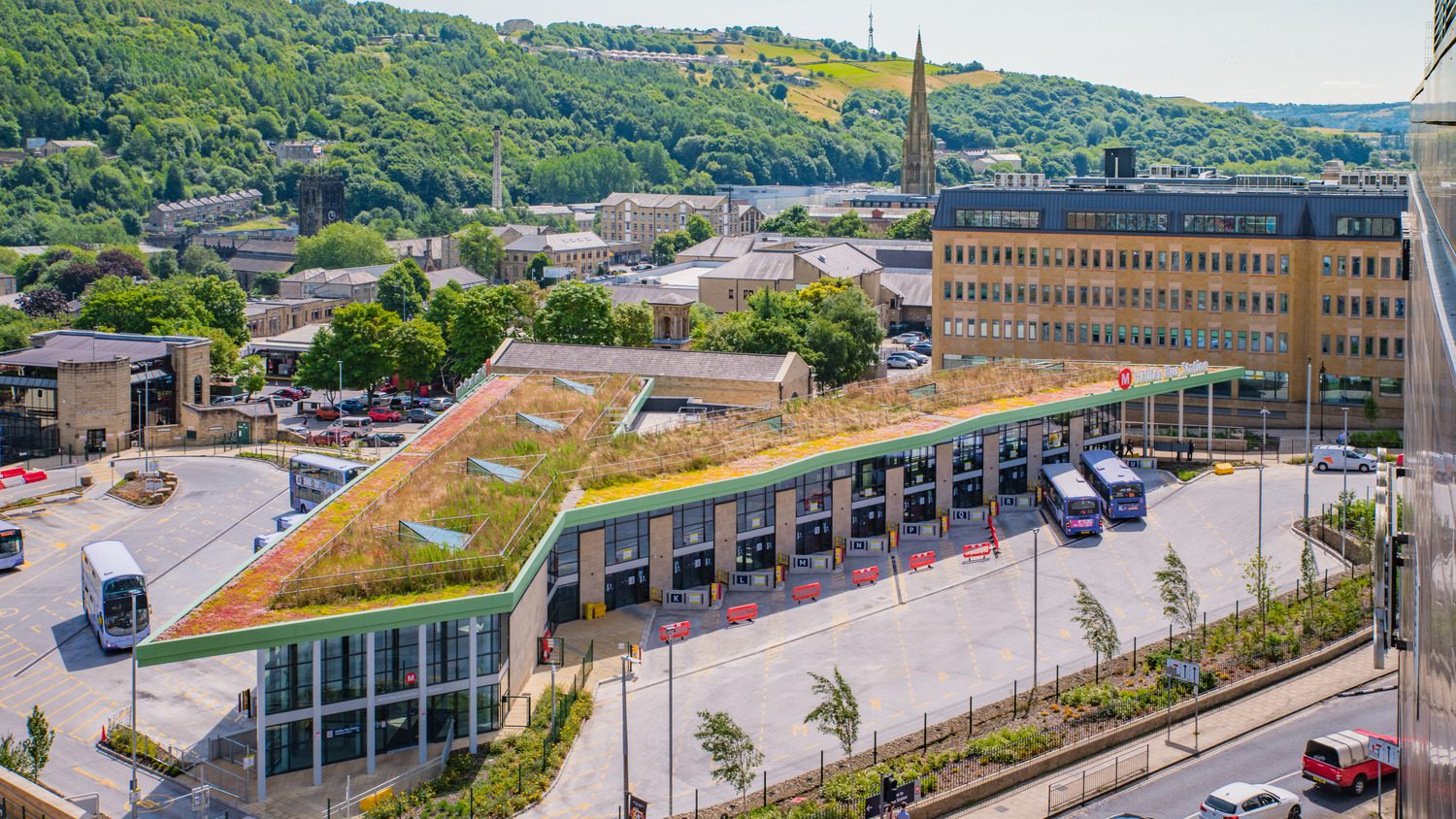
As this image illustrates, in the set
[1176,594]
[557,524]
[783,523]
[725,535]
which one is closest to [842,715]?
[557,524]

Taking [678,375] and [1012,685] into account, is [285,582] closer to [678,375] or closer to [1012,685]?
[1012,685]

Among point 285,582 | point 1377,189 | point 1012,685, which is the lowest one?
point 1012,685

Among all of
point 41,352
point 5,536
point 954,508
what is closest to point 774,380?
point 954,508

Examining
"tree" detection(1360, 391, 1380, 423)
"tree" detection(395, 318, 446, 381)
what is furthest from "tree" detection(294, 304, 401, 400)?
"tree" detection(1360, 391, 1380, 423)

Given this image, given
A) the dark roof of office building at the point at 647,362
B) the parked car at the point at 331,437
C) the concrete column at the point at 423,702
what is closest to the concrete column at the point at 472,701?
the concrete column at the point at 423,702

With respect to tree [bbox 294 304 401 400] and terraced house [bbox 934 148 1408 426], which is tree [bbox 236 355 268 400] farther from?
terraced house [bbox 934 148 1408 426]

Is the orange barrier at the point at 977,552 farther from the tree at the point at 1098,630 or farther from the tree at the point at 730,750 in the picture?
the tree at the point at 730,750

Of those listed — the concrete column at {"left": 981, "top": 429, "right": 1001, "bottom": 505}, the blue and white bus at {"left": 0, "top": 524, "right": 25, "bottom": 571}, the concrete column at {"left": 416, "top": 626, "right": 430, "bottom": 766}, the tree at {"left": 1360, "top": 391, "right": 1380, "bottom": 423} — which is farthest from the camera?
the tree at {"left": 1360, "top": 391, "right": 1380, "bottom": 423}
